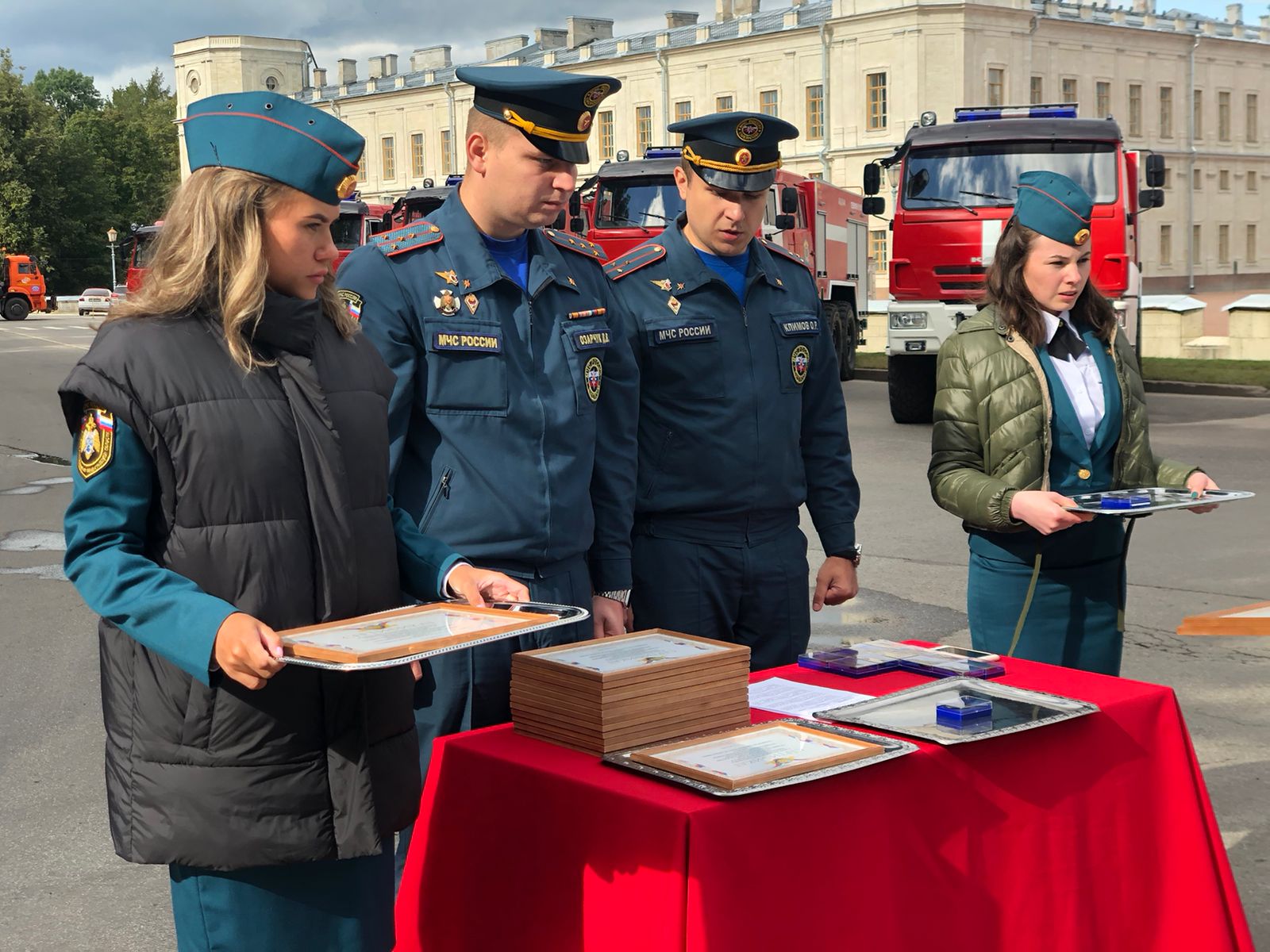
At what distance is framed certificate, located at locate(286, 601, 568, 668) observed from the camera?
2162 mm

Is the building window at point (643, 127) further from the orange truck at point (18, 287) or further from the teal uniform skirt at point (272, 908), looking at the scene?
the teal uniform skirt at point (272, 908)

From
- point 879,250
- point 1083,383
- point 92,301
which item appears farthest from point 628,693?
point 879,250

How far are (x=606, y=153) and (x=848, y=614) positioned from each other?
6701 cm

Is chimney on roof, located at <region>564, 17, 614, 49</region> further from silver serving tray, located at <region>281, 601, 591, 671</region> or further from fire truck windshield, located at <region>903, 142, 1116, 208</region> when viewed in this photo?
silver serving tray, located at <region>281, 601, 591, 671</region>

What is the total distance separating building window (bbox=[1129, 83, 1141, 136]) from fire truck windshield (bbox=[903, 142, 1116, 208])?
191ft

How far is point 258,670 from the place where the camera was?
7.32 ft

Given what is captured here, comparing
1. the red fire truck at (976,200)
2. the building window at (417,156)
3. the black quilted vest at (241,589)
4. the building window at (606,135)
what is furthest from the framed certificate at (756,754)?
the building window at (417,156)

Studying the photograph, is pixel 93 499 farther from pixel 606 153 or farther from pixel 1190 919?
pixel 606 153

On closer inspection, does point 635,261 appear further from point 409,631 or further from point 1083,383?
point 409,631

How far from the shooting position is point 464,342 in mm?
3418

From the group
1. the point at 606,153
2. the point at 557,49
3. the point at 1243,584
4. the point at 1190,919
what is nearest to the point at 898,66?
the point at 606,153

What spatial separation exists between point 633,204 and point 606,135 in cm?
5434

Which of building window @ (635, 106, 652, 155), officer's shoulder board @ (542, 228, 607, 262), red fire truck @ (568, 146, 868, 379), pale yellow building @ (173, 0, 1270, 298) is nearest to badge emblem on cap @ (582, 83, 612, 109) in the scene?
officer's shoulder board @ (542, 228, 607, 262)

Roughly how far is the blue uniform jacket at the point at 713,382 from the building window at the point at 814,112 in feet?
203
